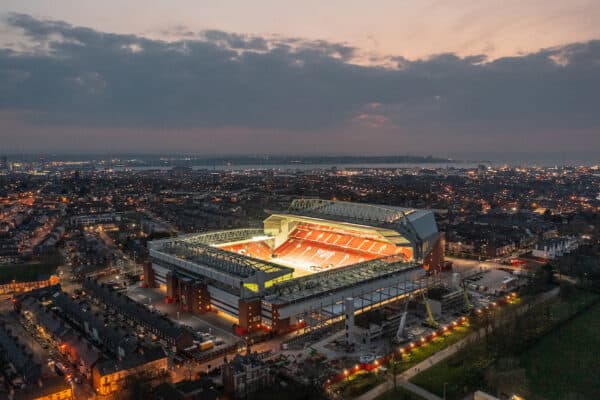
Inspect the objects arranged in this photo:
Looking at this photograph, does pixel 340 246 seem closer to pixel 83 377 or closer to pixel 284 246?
pixel 284 246

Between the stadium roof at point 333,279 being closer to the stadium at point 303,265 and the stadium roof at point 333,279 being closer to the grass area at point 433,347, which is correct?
the stadium at point 303,265

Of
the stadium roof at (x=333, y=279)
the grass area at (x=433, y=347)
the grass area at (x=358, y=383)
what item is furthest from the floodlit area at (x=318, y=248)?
the grass area at (x=358, y=383)

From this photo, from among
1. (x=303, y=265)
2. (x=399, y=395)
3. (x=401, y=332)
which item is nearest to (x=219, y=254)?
(x=303, y=265)

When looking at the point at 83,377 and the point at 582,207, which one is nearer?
the point at 83,377

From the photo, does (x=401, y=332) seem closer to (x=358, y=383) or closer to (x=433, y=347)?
(x=433, y=347)

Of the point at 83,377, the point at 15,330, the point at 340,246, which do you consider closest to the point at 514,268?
the point at 340,246

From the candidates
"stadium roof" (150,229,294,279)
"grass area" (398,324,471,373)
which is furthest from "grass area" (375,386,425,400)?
"stadium roof" (150,229,294,279)

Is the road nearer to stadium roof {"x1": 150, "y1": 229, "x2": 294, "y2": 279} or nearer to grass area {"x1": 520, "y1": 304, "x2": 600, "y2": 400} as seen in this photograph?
grass area {"x1": 520, "y1": 304, "x2": 600, "y2": 400}
